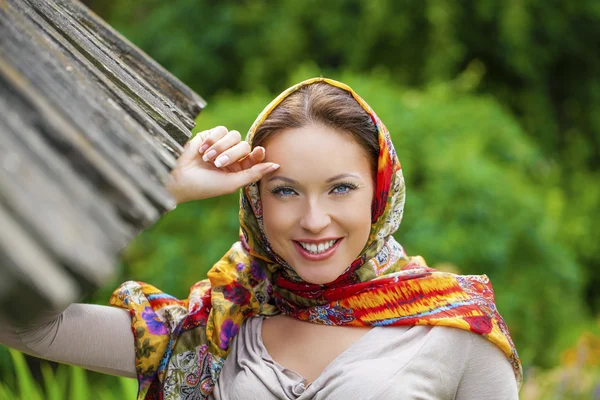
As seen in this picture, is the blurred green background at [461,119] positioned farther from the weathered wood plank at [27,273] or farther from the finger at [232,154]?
the weathered wood plank at [27,273]

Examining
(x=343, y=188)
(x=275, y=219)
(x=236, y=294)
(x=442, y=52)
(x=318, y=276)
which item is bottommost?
(x=236, y=294)

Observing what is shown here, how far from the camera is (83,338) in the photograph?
2.01 metres

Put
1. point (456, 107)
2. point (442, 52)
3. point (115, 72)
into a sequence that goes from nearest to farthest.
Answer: point (115, 72) < point (456, 107) < point (442, 52)

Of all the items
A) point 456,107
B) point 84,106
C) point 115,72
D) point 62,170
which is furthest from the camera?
point 456,107

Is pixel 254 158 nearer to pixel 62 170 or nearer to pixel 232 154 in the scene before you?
pixel 232 154

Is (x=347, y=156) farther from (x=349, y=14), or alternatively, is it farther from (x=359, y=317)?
(x=349, y=14)

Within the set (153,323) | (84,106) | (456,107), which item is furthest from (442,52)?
(84,106)

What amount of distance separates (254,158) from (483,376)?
799 mm

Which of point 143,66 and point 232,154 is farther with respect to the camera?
point 143,66

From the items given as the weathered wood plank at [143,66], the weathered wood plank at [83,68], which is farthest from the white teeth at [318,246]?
the weathered wood plank at [143,66]

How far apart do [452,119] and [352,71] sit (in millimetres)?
2183

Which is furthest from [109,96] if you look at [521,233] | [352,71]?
[352,71]

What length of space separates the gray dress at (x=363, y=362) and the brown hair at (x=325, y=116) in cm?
48

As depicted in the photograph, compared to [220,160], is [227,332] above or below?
below
